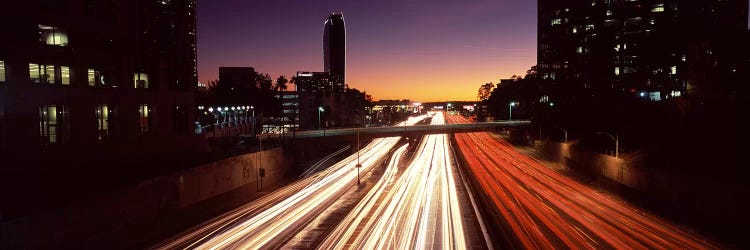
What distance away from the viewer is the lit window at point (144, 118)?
5303 centimetres

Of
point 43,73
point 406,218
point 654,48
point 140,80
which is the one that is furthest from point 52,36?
point 654,48

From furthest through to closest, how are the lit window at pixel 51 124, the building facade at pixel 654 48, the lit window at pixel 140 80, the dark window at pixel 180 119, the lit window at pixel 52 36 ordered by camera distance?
the building facade at pixel 654 48 < the dark window at pixel 180 119 < the lit window at pixel 140 80 < the lit window at pixel 52 36 < the lit window at pixel 51 124

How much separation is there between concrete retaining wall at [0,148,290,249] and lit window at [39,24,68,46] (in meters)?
16.5

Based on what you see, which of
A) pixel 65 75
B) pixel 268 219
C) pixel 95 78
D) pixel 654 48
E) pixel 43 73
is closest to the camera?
pixel 268 219

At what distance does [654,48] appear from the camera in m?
89.0

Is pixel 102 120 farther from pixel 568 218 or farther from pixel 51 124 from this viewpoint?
pixel 568 218

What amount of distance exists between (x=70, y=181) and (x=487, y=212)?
2901cm

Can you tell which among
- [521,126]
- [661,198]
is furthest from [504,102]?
[661,198]

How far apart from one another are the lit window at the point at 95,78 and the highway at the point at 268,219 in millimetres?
19533

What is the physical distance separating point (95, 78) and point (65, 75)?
3.85 meters

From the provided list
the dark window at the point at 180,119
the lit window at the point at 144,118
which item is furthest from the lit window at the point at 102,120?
the dark window at the point at 180,119

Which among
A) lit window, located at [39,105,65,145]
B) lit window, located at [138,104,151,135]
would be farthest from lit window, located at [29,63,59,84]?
lit window, located at [138,104,151,135]

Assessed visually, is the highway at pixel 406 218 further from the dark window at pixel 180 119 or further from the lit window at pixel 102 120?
the lit window at pixel 102 120

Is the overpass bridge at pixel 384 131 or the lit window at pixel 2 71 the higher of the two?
the lit window at pixel 2 71
